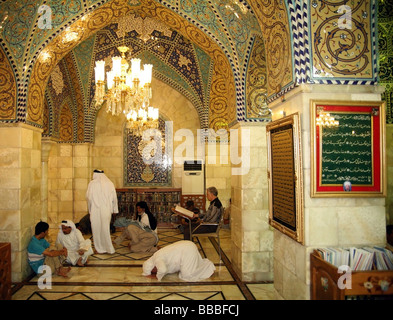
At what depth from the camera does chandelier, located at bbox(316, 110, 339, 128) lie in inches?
Answer: 95.3

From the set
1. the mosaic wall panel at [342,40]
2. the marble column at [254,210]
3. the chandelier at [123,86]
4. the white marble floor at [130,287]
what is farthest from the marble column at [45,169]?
the mosaic wall panel at [342,40]

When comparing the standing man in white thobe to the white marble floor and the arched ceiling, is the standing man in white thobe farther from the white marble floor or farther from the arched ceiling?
the arched ceiling

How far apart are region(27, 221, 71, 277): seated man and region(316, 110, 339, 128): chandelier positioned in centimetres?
348

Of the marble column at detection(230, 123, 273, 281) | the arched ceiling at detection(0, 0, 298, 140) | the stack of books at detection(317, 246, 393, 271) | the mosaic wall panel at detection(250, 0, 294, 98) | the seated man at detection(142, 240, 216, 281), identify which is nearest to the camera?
the stack of books at detection(317, 246, 393, 271)

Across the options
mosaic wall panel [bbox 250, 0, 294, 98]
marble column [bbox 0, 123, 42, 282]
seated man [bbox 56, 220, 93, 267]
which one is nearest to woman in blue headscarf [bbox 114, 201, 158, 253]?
seated man [bbox 56, 220, 93, 267]

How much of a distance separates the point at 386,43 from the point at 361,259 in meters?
3.06

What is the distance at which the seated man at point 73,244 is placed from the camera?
4.27 m

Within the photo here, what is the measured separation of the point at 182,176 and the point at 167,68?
102 inches

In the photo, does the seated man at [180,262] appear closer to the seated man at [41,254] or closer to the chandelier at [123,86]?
the seated man at [41,254]

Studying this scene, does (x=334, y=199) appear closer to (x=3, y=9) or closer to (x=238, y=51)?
(x=238, y=51)

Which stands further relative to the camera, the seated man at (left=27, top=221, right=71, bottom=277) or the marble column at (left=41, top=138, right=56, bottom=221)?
the marble column at (left=41, top=138, right=56, bottom=221)

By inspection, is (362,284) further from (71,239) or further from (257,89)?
(71,239)

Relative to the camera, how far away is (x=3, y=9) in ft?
12.0
